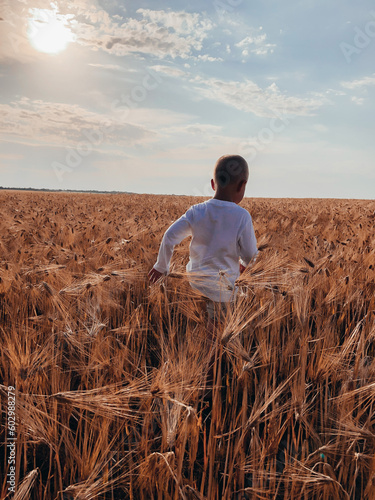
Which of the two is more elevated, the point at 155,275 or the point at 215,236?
the point at 215,236

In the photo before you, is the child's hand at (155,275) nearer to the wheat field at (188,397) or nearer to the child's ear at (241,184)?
the wheat field at (188,397)

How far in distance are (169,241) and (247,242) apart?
50 centimetres

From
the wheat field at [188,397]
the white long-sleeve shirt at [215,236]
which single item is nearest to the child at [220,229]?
the white long-sleeve shirt at [215,236]

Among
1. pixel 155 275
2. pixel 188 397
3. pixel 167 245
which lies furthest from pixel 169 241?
pixel 188 397

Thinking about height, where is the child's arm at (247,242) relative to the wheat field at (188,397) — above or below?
above

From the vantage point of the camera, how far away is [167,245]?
2.18 metres

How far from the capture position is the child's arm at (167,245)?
7.17 feet

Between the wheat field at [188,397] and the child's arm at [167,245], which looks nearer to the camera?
the wheat field at [188,397]

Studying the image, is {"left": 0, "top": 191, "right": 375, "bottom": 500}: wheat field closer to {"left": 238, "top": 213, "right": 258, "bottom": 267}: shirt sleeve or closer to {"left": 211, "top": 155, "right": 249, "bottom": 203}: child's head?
{"left": 238, "top": 213, "right": 258, "bottom": 267}: shirt sleeve

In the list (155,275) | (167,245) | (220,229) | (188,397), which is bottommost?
(188,397)

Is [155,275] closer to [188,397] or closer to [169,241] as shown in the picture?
[169,241]

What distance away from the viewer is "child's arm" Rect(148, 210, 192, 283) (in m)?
2.19

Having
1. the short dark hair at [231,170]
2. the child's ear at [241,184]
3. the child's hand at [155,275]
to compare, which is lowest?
the child's hand at [155,275]

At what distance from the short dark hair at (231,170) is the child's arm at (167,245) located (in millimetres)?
309
